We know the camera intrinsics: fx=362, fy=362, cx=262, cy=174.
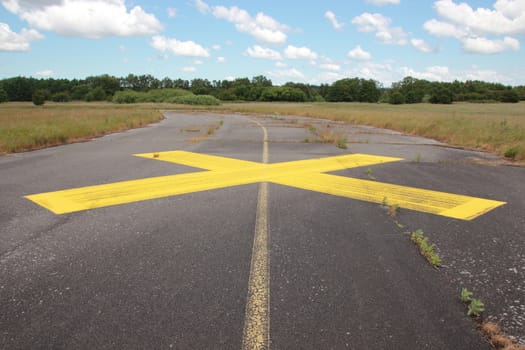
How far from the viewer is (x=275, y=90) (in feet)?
467

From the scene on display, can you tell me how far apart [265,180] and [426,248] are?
3880 millimetres

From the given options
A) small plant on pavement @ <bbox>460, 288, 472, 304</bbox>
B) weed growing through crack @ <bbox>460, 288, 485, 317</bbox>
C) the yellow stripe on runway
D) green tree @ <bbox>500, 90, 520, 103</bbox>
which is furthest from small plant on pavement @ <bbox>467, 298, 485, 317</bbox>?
green tree @ <bbox>500, 90, 520, 103</bbox>

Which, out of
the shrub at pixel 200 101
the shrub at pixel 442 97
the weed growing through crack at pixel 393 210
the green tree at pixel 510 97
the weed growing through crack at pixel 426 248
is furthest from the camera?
the shrub at pixel 200 101

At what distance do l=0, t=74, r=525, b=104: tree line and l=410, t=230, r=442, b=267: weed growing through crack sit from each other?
99899 millimetres

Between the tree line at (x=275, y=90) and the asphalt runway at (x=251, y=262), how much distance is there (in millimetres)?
98736

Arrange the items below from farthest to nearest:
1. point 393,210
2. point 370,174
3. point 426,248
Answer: point 370,174 → point 393,210 → point 426,248

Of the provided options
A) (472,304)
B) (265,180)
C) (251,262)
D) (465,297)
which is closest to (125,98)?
(265,180)

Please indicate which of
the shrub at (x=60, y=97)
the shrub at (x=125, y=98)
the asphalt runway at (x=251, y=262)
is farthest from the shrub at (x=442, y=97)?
the shrub at (x=60, y=97)

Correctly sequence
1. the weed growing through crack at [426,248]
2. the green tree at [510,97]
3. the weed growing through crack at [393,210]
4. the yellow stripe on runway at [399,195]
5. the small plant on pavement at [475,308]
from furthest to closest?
1. the green tree at [510,97]
2. the yellow stripe on runway at [399,195]
3. the weed growing through crack at [393,210]
4. the weed growing through crack at [426,248]
5. the small plant on pavement at [475,308]

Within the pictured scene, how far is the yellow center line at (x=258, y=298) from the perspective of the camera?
2.33m

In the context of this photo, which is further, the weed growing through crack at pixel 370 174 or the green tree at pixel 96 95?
the green tree at pixel 96 95

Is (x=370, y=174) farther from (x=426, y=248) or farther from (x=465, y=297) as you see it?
(x=465, y=297)

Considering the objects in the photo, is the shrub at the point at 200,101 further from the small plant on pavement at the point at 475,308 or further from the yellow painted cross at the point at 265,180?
the small plant on pavement at the point at 475,308

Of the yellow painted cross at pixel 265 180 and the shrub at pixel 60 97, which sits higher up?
the shrub at pixel 60 97
